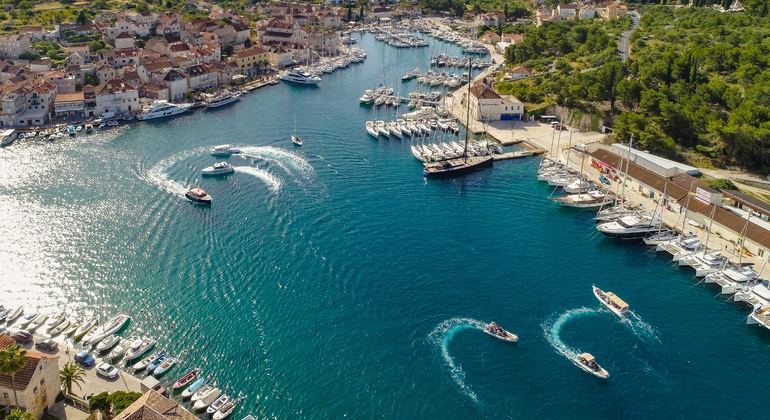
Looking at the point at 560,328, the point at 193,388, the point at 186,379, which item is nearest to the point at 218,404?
the point at 193,388

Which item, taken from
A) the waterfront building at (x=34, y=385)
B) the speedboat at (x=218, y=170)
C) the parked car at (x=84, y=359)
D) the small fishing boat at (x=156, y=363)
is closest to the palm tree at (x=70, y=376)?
the waterfront building at (x=34, y=385)

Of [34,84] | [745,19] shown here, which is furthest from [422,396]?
[745,19]

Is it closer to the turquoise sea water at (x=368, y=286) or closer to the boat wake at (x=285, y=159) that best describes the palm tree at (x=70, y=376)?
the turquoise sea water at (x=368, y=286)

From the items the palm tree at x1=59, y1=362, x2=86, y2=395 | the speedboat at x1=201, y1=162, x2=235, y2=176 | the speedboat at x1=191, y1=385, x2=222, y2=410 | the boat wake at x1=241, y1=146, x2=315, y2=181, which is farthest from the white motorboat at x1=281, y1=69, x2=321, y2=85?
the speedboat at x1=191, y1=385, x2=222, y2=410

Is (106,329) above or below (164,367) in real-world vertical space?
above

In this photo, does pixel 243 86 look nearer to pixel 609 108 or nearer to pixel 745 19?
pixel 609 108

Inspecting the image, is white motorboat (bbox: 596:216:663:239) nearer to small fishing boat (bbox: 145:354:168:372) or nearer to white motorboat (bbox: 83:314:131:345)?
small fishing boat (bbox: 145:354:168:372)

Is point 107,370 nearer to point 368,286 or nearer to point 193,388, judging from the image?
point 193,388
